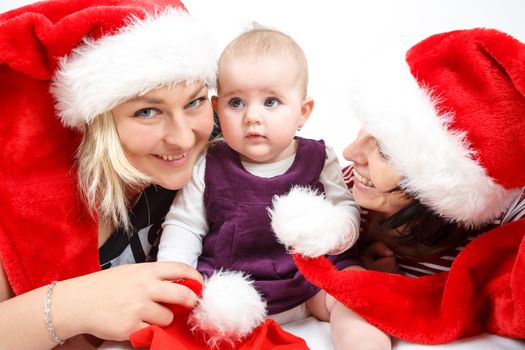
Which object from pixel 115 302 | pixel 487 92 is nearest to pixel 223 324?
pixel 115 302

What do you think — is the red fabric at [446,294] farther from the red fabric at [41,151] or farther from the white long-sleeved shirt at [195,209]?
the red fabric at [41,151]

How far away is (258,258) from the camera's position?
49.9 inches

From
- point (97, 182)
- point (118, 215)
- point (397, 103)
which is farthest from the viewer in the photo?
point (118, 215)

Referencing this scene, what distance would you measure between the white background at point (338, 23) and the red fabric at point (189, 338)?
94cm

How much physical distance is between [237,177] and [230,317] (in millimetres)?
355

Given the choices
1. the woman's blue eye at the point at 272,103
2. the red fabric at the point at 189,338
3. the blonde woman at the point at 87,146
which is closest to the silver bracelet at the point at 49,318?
the blonde woman at the point at 87,146

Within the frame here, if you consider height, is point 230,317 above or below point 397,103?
below

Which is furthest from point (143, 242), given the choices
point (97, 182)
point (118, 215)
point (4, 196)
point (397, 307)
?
point (397, 307)

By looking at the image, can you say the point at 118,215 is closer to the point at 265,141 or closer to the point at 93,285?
the point at 93,285

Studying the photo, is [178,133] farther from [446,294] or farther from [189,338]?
[446,294]

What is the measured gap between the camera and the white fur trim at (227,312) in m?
1.06

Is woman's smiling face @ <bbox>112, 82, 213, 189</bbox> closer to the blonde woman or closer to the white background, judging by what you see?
the blonde woman

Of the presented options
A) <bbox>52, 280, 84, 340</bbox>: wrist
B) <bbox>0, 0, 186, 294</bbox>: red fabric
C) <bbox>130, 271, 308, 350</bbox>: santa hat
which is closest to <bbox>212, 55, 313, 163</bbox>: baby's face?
<bbox>0, 0, 186, 294</bbox>: red fabric

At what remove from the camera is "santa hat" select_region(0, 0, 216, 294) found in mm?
1052
